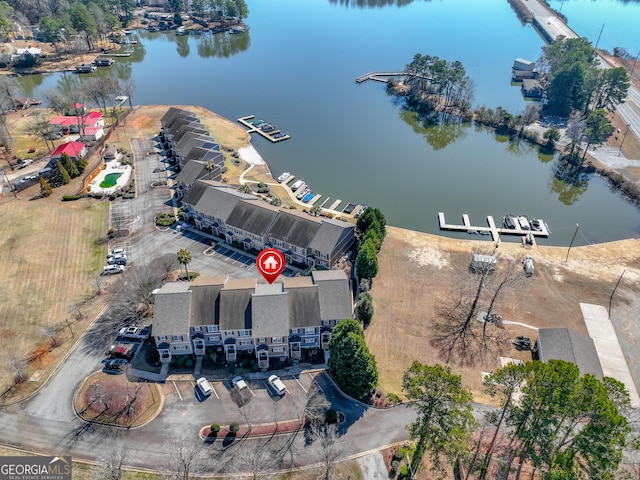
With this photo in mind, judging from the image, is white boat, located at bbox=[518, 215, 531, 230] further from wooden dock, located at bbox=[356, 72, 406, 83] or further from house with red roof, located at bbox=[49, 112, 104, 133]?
house with red roof, located at bbox=[49, 112, 104, 133]

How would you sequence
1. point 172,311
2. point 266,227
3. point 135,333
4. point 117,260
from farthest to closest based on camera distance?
point 266,227 → point 117,260 → point 135,333 → point 172,311

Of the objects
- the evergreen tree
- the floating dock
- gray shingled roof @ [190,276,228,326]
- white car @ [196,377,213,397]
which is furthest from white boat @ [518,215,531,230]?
the evergreen tree

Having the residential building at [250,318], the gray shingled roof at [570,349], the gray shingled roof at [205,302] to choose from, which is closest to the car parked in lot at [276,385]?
the residential building at [250,318]

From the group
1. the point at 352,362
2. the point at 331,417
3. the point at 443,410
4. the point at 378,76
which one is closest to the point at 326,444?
the point at 331,417

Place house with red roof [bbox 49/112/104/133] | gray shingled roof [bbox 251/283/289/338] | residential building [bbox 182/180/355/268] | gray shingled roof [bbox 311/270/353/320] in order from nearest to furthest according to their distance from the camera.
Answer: gray shingled roof [bbox 251/283/289/338] → gray shingled roof [bbox 311/270/353/320] → residential building [bbox 182/180/355/268] → house with red roof [bbox 49/112/104/133]

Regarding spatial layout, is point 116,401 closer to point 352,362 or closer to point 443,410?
point 352,362

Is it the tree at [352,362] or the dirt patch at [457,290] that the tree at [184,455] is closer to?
the tree at [352,362]
